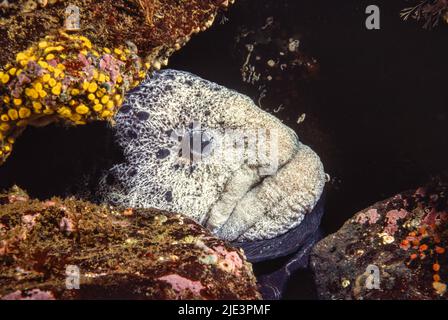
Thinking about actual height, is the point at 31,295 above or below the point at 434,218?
above

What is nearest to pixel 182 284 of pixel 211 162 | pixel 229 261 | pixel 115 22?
pixel 229 261

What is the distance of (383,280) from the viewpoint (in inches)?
136

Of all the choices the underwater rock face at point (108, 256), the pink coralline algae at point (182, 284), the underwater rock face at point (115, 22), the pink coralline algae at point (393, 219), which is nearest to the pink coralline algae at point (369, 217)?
the pink coralline algae at point (393, 219)

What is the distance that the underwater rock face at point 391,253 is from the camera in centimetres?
333

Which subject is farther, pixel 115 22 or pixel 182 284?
pixel 115 22

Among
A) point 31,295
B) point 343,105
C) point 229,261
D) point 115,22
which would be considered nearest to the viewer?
point 31,295

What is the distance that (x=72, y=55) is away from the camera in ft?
8.80

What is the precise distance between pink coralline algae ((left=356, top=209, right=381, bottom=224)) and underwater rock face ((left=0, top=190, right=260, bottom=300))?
2190mm

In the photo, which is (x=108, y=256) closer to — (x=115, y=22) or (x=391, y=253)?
(x=115, y=22)

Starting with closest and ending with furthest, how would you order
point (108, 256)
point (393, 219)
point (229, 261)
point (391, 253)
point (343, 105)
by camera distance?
point (108, 256), point (229, 261), point (391, 253), point (393, 219), point (343, 105)

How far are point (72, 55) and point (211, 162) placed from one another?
191cm

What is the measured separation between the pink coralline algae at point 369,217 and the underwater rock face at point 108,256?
219 centimetres
